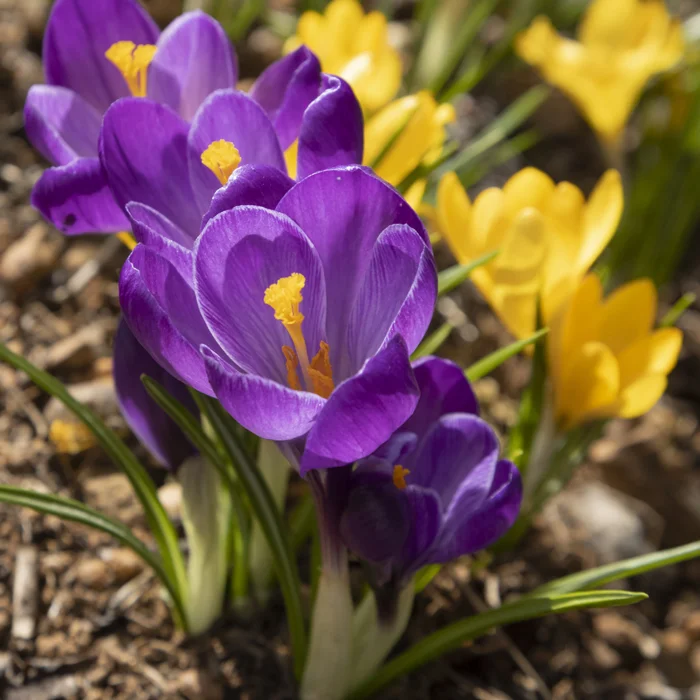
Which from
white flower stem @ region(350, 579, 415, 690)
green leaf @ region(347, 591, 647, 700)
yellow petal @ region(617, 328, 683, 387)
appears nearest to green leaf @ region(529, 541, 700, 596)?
green leaf @ region(347, 591, 647, 700)

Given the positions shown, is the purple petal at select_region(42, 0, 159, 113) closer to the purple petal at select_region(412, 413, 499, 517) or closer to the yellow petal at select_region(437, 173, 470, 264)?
the yellow petal at select_region(437, 173, 470, 264)

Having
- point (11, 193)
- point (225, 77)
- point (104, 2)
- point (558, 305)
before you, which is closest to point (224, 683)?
point (558, 305)

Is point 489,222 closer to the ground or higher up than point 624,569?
higher up

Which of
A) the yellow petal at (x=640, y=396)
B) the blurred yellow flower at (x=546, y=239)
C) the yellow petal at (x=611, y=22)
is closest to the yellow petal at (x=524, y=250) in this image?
the blurred yellow flower at (x=546, y=239)

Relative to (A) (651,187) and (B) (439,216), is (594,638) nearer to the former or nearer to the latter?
(B) (439,216)

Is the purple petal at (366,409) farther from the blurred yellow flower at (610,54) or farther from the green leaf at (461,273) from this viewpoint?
the blurred yellow flower at (610,54)

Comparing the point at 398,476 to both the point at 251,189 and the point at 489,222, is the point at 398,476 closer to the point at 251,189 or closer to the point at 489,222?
the point at 251,189

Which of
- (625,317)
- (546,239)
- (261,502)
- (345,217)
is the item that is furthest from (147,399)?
(625,317)
